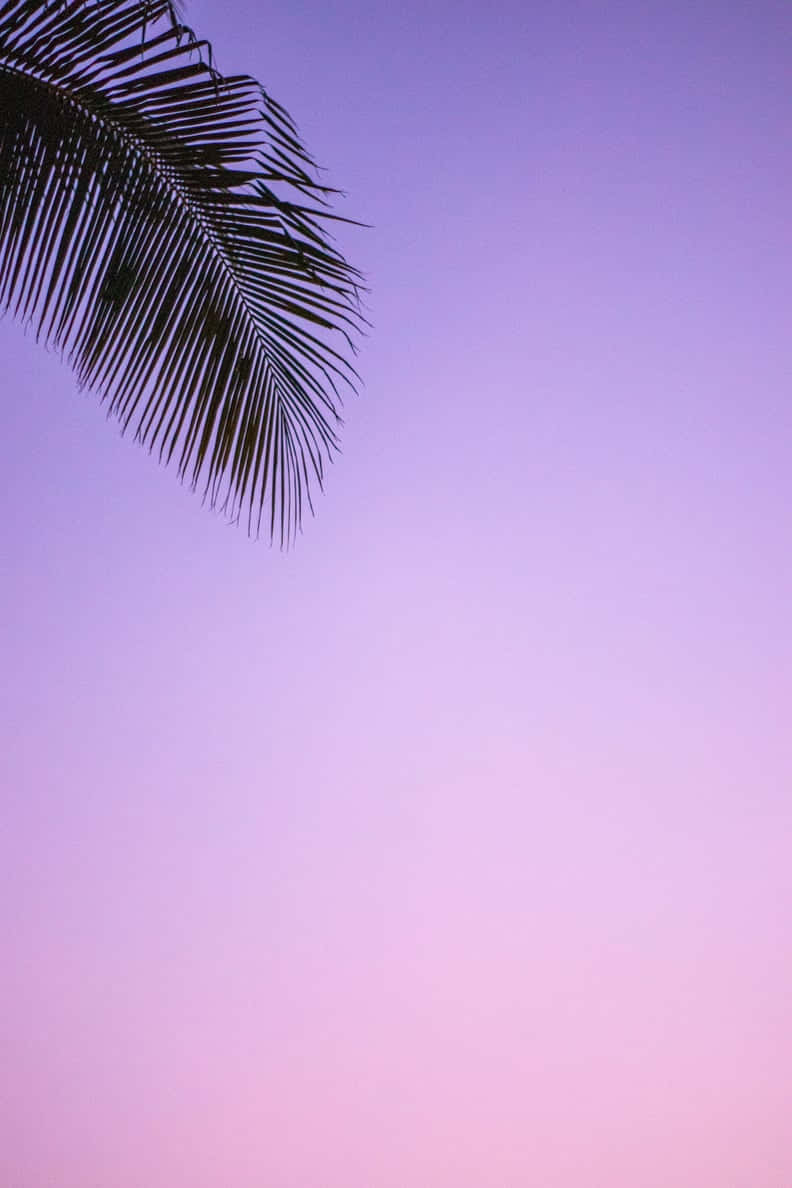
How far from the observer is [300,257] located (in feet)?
5.36

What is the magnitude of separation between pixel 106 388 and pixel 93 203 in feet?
0.96

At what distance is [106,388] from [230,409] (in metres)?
0.21

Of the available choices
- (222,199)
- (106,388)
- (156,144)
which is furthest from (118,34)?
(106,388)

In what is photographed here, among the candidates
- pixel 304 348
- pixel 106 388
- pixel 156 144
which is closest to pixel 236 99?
pixel 156 144

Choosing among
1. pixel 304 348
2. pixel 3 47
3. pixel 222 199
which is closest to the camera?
pixel 3 47

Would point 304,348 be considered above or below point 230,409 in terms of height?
above

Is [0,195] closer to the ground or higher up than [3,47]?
closer to the ground

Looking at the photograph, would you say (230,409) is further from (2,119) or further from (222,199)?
(2,119)

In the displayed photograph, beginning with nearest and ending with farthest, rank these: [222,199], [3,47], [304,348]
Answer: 1. [3,47]
2. [222,199]
3. [304,348]

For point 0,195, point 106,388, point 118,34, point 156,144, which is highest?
point 118,34

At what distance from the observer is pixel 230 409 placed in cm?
171

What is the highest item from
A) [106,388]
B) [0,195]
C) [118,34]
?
[118,34]

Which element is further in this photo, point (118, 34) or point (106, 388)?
point (106, 388)

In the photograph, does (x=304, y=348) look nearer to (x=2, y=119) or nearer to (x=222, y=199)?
(x=222, y=199)
